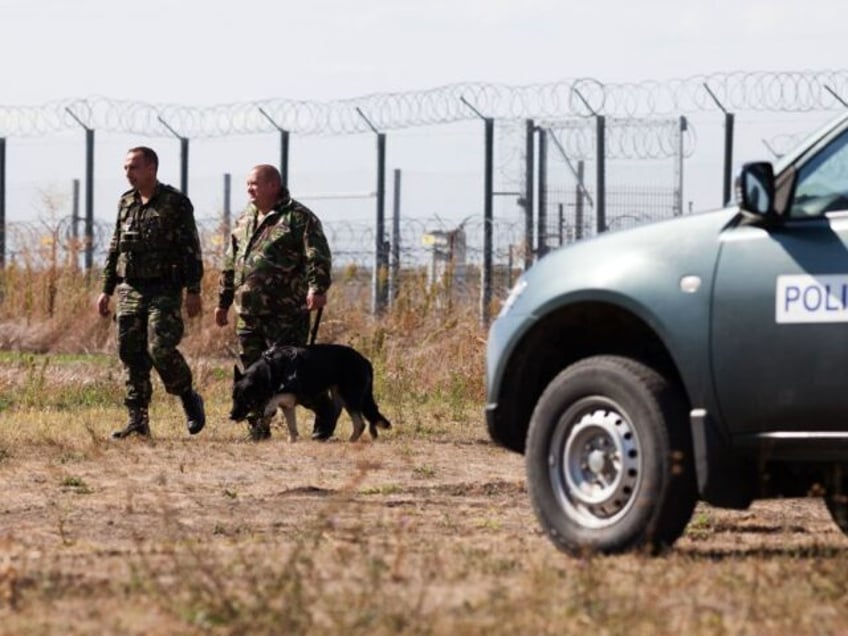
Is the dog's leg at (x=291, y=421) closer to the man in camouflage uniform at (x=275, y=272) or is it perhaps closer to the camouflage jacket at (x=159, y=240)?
the man in camouflage uniform at (x=275, y=272)

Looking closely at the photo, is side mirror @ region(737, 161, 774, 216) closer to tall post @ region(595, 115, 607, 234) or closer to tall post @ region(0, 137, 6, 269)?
tall post @ region(595, 115, 607, 234)

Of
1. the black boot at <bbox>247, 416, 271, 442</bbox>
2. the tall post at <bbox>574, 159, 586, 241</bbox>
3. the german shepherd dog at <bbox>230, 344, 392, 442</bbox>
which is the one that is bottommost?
the black boot at <bbox>247, 416, 271, 442</bbox>

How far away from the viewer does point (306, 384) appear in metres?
14.6

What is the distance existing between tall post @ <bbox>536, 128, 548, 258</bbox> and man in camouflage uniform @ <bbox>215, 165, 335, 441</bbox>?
9935 mm

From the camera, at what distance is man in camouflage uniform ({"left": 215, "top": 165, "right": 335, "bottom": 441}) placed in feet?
48.7

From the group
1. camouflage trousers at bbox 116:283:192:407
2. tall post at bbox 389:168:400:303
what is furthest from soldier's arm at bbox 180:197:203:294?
tall post at bbox 389:168:400:303

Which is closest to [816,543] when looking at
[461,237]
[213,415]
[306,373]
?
[306,373]

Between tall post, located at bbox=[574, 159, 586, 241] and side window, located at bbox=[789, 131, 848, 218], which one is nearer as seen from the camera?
side window, located at bbox=[789, 131, 848, 218]

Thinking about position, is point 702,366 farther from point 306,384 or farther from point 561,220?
point 561,220

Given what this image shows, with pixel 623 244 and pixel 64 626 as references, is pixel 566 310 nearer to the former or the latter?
pixel 623 244

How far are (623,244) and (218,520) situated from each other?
2825mm

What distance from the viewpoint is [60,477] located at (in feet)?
39.9

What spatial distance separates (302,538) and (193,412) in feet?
20.0

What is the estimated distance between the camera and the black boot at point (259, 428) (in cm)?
1491
